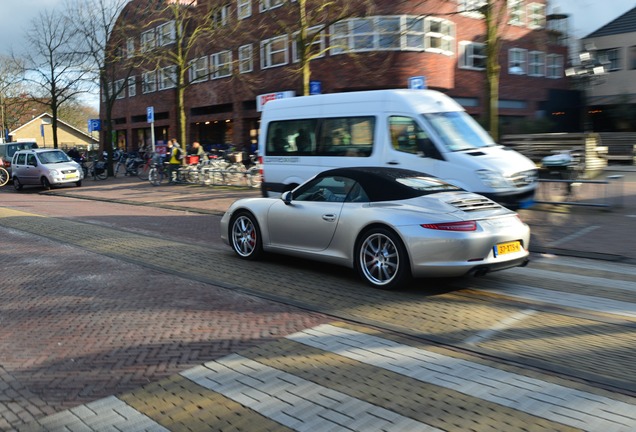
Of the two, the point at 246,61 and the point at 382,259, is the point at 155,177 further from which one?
the point at 382,259

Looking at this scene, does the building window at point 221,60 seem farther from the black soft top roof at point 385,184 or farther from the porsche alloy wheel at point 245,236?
the black soft top roof at point 385,184

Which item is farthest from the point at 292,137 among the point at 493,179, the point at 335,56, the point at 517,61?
the point at 517,61

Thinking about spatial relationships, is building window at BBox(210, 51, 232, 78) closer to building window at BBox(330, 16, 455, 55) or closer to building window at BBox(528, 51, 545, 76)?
building window at BBox(330, 16, 455, 55)

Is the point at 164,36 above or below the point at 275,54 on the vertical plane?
below

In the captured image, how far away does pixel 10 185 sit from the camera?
29062mm

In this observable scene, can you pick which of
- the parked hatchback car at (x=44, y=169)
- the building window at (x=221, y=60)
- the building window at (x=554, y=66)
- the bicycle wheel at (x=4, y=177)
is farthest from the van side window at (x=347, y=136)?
the building window at (x=554, y=66)

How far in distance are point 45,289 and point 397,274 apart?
3884 mm

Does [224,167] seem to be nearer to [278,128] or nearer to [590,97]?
[278,128]

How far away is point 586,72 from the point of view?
139 ft

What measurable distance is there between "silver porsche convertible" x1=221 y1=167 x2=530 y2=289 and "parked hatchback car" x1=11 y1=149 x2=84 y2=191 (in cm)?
1896

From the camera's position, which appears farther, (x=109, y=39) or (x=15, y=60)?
(x=15, y=60)

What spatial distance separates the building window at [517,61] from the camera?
3828cm

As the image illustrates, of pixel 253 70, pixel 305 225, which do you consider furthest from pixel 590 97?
pixel 305 225

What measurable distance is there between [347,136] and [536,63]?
107ft
